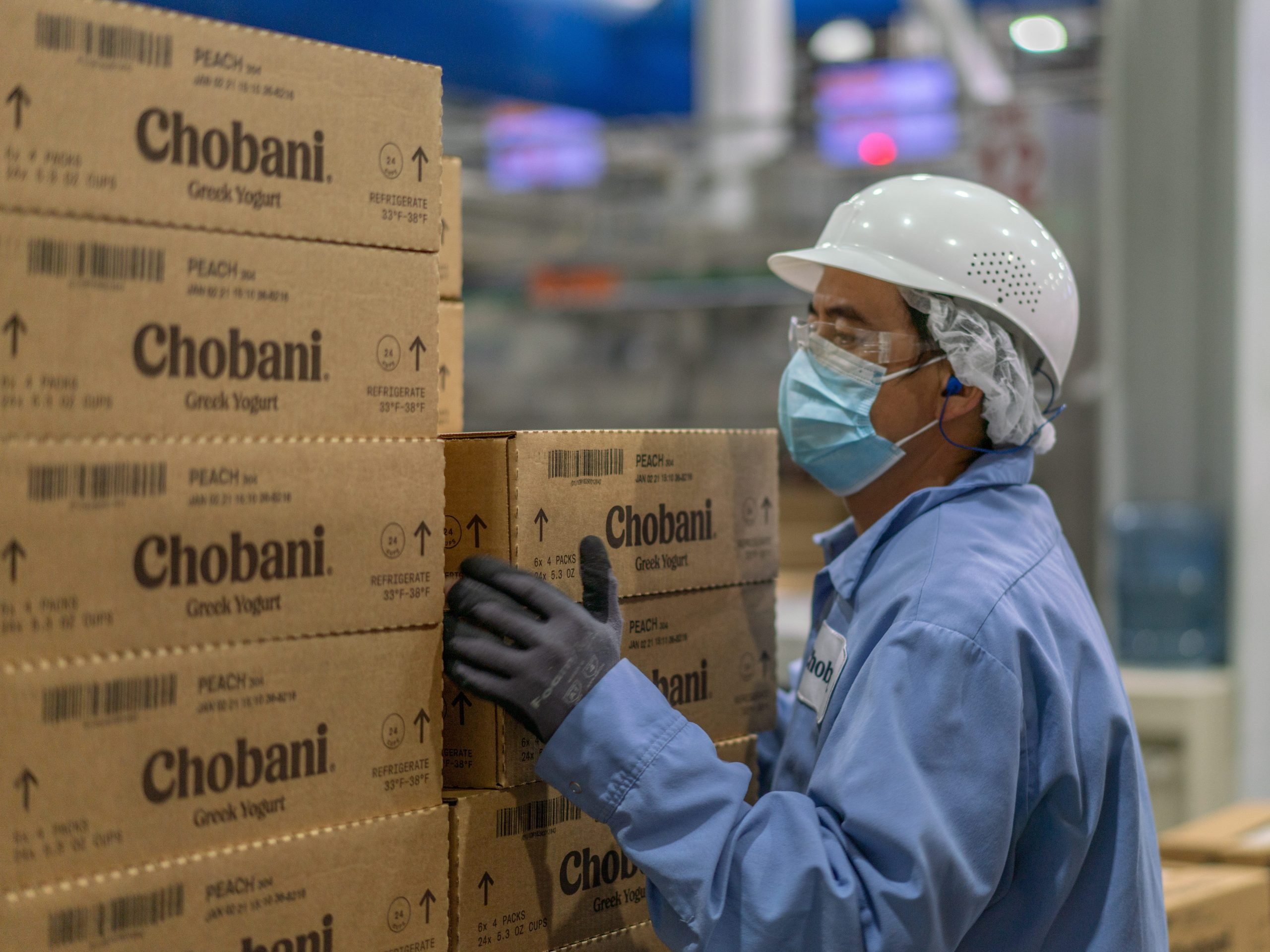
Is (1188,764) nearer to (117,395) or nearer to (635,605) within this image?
(635,605)

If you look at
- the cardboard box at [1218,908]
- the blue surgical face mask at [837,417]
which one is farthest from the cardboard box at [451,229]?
the cardboard box at [1218,908]

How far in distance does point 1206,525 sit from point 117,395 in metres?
4.32

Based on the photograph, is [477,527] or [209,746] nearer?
[209,746]

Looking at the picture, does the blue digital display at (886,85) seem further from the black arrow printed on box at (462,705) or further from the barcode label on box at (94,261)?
the barcode label on box at (94,261)

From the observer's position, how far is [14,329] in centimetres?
123

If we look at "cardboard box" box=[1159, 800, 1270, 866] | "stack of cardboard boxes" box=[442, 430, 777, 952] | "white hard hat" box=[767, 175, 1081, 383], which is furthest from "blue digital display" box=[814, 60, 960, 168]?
"stack of cardboard boxes" box=[442, 430, 777, 952]

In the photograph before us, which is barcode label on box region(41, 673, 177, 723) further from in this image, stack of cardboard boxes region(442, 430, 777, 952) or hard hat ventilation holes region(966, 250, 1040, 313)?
hard hat ventilation holes region(966, 250, 1040, 313)

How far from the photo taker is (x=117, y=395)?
4.28 ft

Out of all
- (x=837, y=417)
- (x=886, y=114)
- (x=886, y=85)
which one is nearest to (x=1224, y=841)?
(x=837, y=417)

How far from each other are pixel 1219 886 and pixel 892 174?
14.6 ft

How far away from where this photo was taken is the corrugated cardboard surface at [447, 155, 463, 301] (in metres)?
2.15

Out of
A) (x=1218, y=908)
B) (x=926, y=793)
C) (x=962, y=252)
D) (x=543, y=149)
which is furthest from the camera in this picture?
(x=543, y=149)

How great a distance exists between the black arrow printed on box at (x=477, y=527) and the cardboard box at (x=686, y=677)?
190 millimetres

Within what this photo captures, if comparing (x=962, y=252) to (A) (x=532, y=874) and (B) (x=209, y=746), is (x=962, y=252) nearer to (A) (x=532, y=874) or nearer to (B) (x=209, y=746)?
(A) (x=532, y=874)
